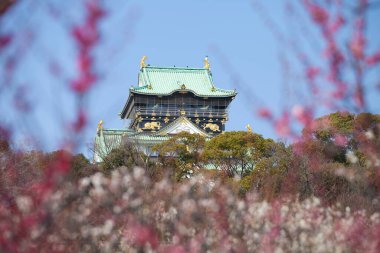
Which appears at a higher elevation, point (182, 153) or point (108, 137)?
point (108, 137)

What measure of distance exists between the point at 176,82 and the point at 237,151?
2147 cm

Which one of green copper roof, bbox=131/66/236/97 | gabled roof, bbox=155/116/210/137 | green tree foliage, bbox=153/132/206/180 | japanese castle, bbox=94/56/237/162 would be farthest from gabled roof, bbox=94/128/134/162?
green tree foliage, bbox=153/132/206/180

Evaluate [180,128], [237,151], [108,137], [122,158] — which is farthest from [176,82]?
[122,158]

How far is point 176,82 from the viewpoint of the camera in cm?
4988

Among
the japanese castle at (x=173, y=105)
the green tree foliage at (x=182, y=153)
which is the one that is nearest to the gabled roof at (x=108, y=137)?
the japanese castle at (x=173, y=105)

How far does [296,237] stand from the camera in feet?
26.6

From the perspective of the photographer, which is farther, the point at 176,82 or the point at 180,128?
the point at 176,82

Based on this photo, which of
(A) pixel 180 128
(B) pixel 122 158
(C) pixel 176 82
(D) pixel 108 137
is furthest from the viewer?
(C) pixel 176 82

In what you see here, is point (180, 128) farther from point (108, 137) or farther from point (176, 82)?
point (176, 82)

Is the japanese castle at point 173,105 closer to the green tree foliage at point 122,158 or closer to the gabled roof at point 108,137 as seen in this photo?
the gabled roof at point 108,137

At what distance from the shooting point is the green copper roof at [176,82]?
48.0 m

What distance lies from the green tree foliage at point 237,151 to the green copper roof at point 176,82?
59.6 ft

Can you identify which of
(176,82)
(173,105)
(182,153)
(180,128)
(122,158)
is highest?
(176,82)

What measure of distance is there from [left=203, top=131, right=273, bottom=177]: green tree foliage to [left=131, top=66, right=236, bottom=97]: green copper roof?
18.2 meters
